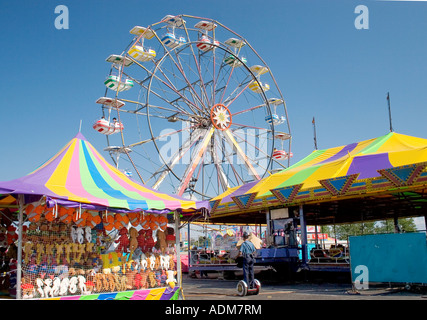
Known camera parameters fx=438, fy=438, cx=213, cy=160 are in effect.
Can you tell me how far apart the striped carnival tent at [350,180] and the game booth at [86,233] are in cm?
496

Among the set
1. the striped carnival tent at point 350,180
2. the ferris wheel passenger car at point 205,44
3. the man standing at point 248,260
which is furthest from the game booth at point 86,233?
the ferris wheel passenger car at point 205,44

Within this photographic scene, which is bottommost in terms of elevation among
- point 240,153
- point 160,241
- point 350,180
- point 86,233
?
point 160,241

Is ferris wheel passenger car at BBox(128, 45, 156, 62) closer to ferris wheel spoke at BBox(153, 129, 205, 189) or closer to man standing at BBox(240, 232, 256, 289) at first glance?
ferris wheel spoke at BBox(153, 129, 205, 189)

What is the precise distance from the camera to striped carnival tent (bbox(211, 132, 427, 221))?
1146 cm

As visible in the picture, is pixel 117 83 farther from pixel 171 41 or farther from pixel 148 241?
pixel 148 241

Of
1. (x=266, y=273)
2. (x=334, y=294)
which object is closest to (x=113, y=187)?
(x=334, y=294)

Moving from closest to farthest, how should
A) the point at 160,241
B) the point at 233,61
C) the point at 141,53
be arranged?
the point at 160,241 → the point at 141,53 → the point at 233,61

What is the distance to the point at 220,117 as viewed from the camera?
24547mm

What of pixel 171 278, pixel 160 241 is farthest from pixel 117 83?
pixel 171 278

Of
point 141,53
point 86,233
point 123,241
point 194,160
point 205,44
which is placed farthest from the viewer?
point 205,44

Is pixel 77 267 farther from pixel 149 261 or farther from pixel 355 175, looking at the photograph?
pixel 355 175

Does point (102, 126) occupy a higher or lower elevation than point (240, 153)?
higher

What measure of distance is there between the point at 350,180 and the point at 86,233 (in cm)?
740

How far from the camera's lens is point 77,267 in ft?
25.7
